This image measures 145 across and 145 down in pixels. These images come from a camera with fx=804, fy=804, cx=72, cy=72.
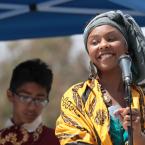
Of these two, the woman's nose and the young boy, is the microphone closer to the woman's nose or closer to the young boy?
the woman's nose

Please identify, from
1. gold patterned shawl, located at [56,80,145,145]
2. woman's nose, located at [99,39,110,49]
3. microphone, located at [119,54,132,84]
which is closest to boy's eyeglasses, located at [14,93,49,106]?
gold patterned shawl, located at [56,80,145,145]

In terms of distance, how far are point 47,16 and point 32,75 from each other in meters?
1.00

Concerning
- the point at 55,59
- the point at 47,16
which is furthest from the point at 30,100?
the point at 55,59

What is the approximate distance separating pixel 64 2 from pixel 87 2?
18 centimetres

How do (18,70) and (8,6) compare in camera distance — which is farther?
(8,6)

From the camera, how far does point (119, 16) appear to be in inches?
154

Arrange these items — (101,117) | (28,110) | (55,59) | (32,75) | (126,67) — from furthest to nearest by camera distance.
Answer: (55,59) → (32,75) → (28,110) → (101,117) → (126,67)

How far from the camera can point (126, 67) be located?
3486 mm

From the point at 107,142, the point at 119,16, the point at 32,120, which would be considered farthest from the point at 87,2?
the point at 107,142

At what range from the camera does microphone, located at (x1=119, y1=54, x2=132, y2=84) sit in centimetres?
346

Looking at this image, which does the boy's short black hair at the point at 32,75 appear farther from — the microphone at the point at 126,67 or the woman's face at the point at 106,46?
the microphone at the point at 126,67

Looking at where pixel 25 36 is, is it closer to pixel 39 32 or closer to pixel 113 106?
pixel 39 32

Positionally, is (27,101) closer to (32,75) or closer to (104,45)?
(32,75)

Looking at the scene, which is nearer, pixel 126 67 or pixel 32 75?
pixel 126 67
